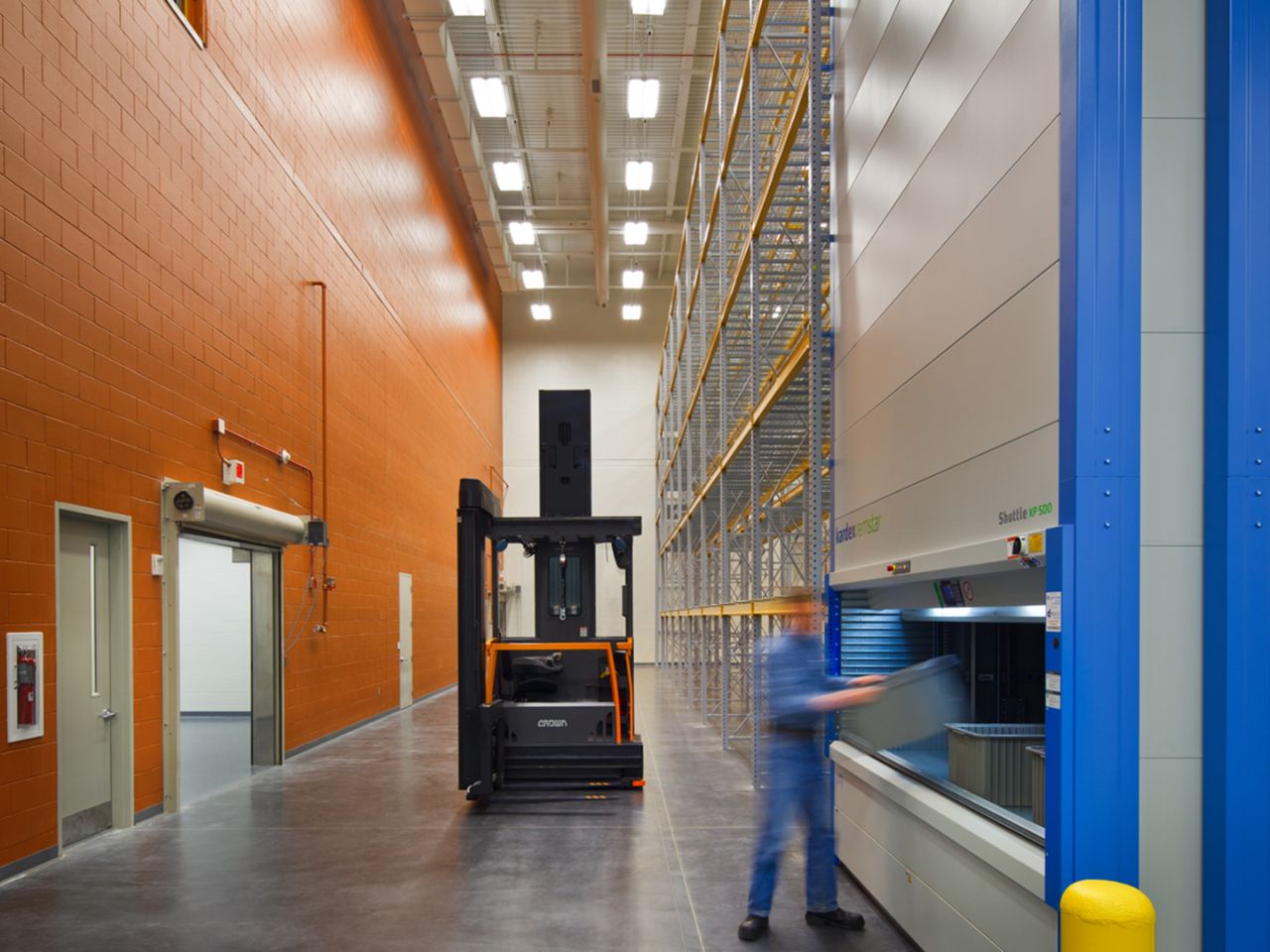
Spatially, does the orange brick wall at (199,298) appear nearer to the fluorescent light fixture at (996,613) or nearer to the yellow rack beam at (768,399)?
the yellow rack beam at (768,399)

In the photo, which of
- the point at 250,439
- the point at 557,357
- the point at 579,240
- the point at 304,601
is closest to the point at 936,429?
the point at 250,439

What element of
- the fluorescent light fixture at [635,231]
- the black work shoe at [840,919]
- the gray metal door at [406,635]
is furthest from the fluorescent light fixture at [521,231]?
the black work shoe at [840,919]

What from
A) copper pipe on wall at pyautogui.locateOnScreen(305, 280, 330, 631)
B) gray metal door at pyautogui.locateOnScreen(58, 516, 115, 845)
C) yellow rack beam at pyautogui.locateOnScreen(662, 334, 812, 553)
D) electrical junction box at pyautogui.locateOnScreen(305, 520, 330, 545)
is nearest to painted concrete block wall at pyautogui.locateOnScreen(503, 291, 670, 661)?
yellow rack beam at pyautogui.locateOnScreen(662, 334, 812, 553)

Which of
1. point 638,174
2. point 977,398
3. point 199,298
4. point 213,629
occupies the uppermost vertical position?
point 638,174

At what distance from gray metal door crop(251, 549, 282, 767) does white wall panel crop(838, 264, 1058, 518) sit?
797 centimetres

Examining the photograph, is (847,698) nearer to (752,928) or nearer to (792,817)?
(792,817)

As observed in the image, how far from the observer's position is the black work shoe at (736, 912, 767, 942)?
17.6 feet

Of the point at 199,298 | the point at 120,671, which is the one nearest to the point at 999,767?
the point at 120,671

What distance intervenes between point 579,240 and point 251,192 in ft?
61.8

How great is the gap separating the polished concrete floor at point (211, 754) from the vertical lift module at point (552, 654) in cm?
290

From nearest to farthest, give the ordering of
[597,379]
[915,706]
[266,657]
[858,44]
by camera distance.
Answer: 1. [915,706]
2. [858,44]
3. [266,657]
4. [597,379]

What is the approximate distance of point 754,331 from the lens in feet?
31.9

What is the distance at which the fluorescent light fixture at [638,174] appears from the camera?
20.7 m

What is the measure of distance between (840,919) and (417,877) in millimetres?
2948
